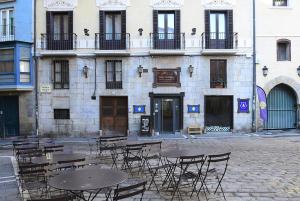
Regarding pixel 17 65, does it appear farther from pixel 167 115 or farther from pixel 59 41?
pixel 167 115

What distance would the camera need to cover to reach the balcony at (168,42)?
22.7 metres

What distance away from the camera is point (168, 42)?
899 inches

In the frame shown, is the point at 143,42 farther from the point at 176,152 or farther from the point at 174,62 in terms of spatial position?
the point at 176,152

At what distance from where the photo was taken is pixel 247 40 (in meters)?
23.0

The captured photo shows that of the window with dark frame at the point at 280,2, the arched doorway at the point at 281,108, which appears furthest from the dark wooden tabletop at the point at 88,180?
the window with dark frame at the point at 280,2

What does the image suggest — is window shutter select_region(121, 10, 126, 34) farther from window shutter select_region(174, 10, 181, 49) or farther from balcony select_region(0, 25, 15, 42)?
balcony select_region(0, 25, 15, 42)

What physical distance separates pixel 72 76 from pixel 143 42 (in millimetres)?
4467

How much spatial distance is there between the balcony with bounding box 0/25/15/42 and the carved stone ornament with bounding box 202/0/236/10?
1092cm

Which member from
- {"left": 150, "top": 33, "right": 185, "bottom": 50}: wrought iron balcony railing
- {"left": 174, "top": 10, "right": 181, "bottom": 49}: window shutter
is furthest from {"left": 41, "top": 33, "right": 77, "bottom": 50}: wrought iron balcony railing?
{"left": 174, "top": 10, "right": 181, "bottom": 49}: window shutter

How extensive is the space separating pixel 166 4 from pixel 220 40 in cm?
366

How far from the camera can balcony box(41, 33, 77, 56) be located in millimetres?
22891

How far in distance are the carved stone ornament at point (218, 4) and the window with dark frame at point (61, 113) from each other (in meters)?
9.86

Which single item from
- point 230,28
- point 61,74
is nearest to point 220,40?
point 230,28

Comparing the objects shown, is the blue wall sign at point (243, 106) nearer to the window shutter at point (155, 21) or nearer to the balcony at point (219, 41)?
the balcony at point (219, 41)
